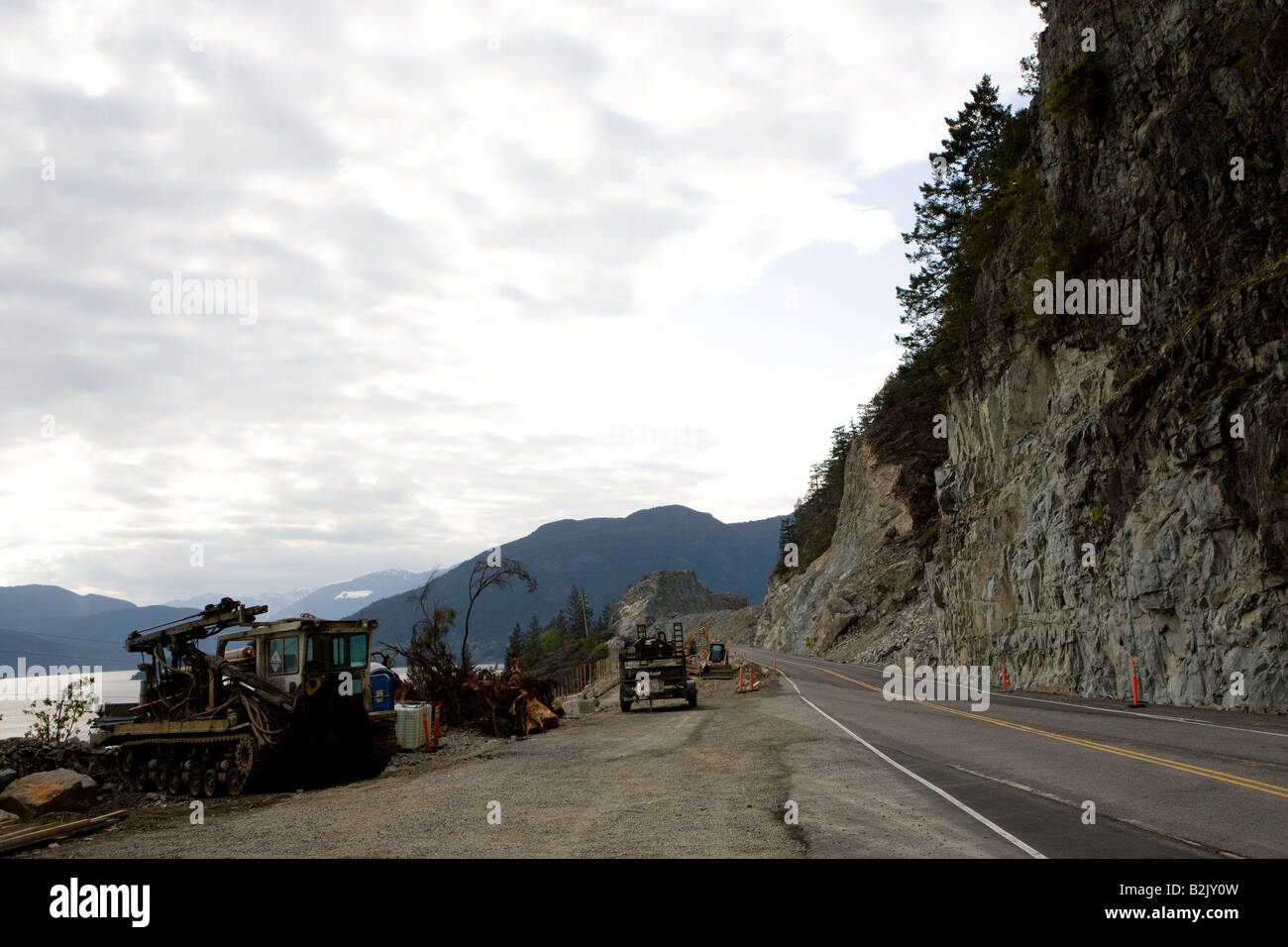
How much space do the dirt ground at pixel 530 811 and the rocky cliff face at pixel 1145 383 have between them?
11820 millimetres

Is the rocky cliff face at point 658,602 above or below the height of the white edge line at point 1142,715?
below

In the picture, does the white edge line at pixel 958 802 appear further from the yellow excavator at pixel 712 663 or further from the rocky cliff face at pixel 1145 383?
the yellow excavator at pixel 712 663

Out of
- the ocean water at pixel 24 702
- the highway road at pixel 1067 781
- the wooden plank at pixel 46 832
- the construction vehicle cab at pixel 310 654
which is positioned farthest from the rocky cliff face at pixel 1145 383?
the ocean water at pixel 24 702

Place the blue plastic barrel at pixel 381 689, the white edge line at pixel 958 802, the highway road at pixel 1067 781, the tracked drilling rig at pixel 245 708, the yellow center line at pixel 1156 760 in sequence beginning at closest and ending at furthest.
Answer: the white edge line at pixel 958 802 < the highway road at pixel 1067 781 < the yellow center line at pixel 1156 760 < the tracked drilling rig at pixel 245 708 < the blue plastic barrel at pixel 381 689

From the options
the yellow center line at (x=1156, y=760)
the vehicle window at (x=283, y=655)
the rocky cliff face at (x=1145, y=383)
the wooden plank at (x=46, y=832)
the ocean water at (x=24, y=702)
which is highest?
the rocky cliff face at (x=1145, y=383)

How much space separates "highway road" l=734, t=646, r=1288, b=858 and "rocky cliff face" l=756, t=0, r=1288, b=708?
414 cm

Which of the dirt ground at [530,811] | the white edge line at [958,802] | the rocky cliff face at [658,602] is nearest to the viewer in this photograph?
the white edge line at [958,802]

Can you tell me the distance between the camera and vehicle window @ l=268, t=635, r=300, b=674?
18628 mm

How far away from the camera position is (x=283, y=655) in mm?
18906

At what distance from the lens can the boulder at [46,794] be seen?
13.6 metres

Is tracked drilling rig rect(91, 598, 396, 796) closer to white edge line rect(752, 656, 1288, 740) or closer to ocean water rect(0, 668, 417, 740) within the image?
ocean water rect(0, 668, 417, 740)
